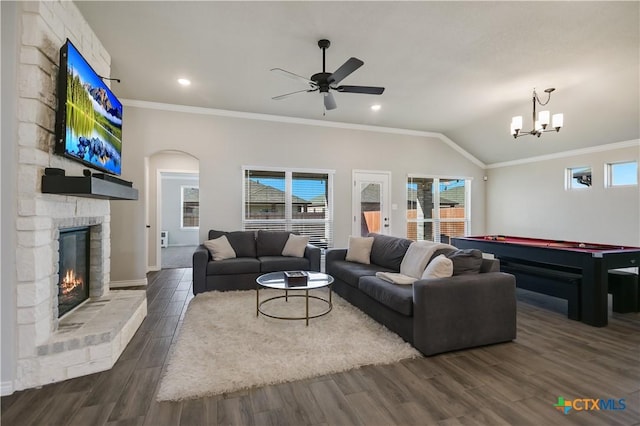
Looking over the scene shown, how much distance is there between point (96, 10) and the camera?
287 cm

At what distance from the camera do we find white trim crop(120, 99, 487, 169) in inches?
209

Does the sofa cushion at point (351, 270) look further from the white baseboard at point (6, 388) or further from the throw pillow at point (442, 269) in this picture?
the white baseboard at point (6, 388)

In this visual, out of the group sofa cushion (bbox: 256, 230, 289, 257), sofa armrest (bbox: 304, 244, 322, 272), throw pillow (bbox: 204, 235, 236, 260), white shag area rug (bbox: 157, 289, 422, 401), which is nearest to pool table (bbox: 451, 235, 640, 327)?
white shag area rug (bbox: 157, 289, 422, 401)

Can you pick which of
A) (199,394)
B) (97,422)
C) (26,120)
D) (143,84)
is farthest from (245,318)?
(143,84)

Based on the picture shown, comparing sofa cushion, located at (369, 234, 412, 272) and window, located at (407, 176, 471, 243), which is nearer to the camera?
sofa cushion, located at (369, 234, 412, 272)

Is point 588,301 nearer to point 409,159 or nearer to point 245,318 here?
point 245,318

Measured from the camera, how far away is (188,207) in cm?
1042

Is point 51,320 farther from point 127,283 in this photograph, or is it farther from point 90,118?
point 127,283

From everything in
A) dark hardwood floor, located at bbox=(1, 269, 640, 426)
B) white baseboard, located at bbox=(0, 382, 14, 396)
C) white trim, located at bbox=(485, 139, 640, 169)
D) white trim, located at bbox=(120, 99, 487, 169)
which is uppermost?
white trim, located at bbox=(120, 99, 487, 169)

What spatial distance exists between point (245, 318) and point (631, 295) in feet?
15.0

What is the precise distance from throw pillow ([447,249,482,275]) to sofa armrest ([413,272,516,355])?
3.9 inches

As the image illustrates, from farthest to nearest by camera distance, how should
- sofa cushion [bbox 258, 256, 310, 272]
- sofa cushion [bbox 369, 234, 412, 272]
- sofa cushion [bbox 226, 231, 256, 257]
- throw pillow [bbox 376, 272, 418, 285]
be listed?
sofa cushion [bbox 226, 231, 256, 257], sofa cushion [bbox 258, 256, 310, 272], sofa cushion [bbox 369, 234, 412, 272], throw pillow [bbox 376, 272, 418, 285]

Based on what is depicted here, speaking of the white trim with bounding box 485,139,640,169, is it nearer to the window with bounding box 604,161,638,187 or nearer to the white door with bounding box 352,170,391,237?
the window with bounding box 604,161,638,187

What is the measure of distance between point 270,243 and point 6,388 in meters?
3.55
